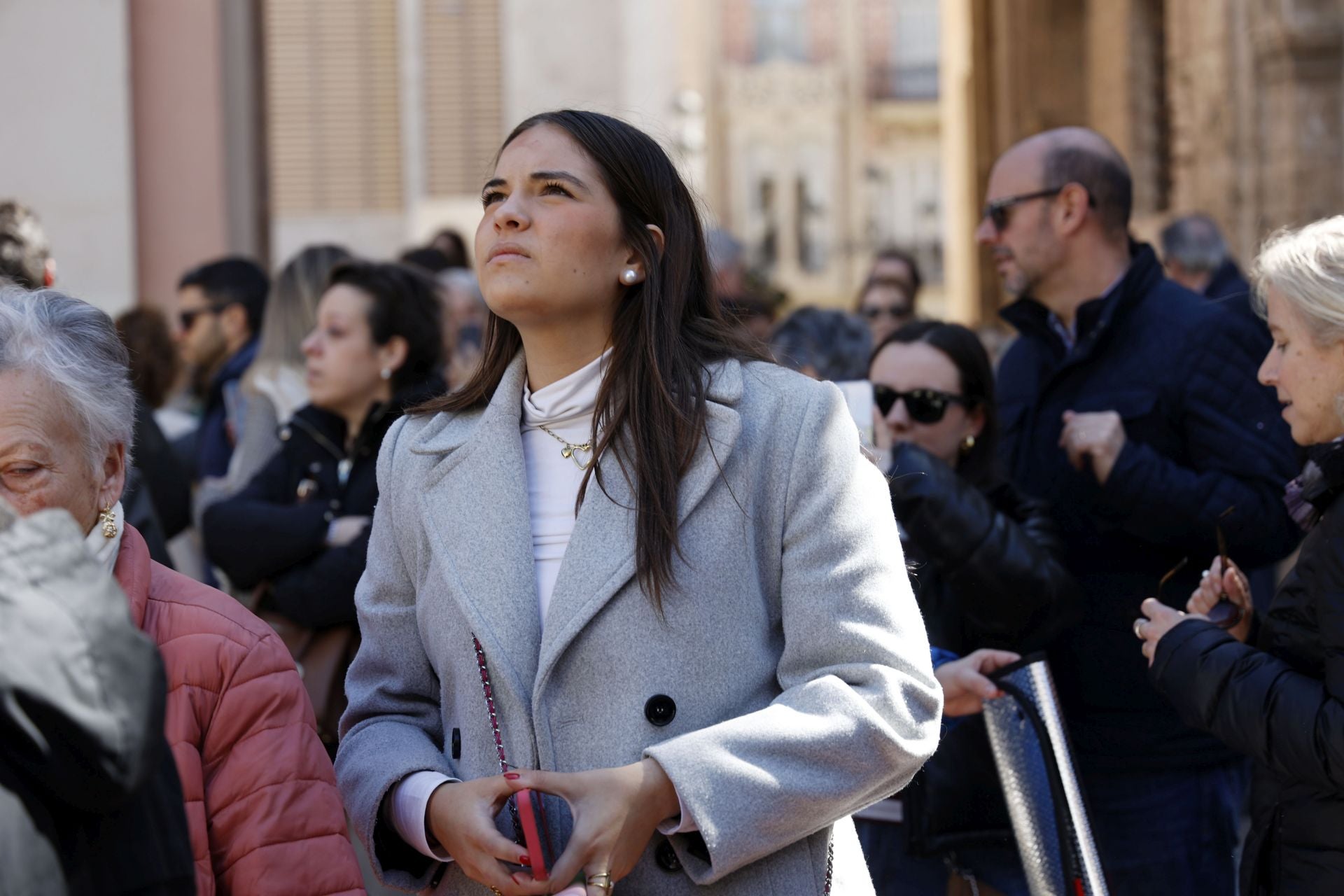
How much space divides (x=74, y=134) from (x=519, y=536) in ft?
21.2

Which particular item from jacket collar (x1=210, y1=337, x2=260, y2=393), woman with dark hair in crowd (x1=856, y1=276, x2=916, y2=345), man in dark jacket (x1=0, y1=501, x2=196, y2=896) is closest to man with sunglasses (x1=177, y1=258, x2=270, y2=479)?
jacket collar (x1=210, y1=337, x2=260, y2=393)

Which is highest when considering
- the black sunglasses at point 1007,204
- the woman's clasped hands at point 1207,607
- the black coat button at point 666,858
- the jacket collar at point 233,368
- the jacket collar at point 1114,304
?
the black sunglasses at point 1007,204

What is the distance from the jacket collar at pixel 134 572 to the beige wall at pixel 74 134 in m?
6.10

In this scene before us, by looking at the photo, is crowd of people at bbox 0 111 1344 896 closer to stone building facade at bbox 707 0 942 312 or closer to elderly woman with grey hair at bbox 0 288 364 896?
elderly woman with grey hair at bbox 0 288 364 896

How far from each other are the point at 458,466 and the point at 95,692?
105cm

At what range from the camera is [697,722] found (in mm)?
2471

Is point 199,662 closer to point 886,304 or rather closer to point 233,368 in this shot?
point 233,368

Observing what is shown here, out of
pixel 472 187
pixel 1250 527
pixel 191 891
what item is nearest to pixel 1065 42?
pixel 472 187

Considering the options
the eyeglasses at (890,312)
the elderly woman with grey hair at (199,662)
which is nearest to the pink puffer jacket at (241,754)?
the elderly woman with grey hair at (199,662)

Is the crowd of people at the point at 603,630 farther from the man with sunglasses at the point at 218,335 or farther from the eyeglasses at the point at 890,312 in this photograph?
the eyeglasses at the point at 890,312

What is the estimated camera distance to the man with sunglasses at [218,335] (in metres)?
6.50

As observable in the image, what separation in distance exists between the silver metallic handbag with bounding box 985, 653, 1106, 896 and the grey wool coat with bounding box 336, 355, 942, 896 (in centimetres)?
86

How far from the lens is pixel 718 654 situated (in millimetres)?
2482

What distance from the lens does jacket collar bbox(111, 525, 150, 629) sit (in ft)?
7.72
